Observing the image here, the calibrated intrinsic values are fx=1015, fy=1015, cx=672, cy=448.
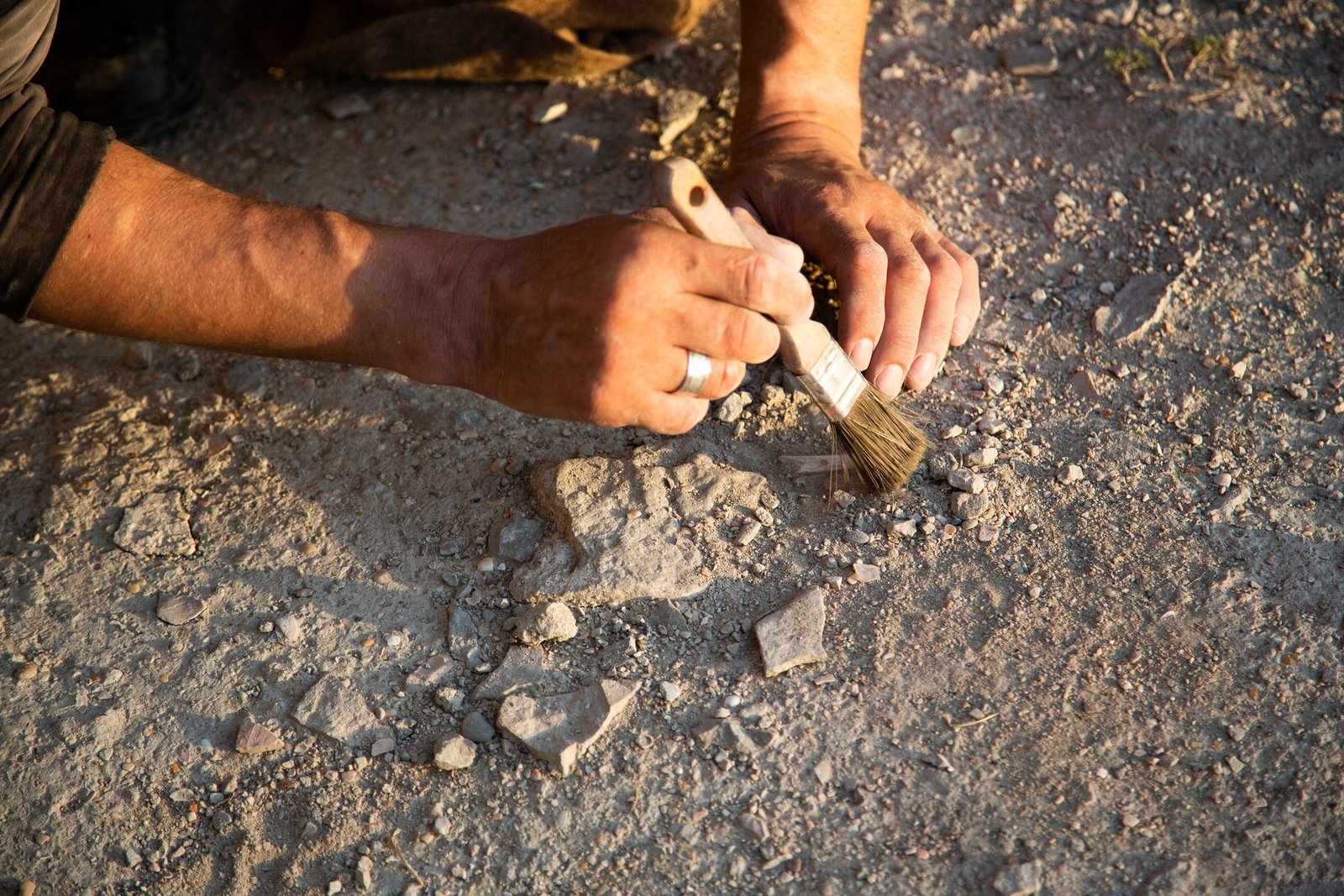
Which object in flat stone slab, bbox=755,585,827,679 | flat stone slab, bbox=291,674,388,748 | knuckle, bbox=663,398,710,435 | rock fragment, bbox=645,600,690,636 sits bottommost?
flat stone slab, bbox=291,674,388,748

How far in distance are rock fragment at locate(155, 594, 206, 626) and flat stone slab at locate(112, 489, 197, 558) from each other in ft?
0.32

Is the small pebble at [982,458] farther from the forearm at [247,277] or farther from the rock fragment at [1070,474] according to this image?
the forearm at [247,277]

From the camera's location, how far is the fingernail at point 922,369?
204 centimetres

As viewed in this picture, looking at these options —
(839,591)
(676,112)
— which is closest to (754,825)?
(839,591)

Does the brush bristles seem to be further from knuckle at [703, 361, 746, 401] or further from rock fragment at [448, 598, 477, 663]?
rock fragment at [448, 598, 477, 663]

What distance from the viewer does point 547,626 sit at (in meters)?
1.87

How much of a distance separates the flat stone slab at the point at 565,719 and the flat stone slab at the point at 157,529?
0.79 meters

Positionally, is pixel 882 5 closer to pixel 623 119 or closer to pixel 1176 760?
pixel 623 119

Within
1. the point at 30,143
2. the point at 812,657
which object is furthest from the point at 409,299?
the point at 812,657

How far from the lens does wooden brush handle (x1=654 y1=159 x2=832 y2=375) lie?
1.50 m

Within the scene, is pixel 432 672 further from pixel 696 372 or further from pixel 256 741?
pixel 696 372

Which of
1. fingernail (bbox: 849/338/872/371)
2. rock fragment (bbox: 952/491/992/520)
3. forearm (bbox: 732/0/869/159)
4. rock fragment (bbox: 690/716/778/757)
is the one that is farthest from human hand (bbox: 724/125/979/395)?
rock fragment (bbox: 690/716/778/757)

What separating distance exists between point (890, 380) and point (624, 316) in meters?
0.61

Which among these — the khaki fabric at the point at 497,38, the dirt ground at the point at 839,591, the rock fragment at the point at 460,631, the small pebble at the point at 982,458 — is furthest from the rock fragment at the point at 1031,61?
the rock fragment at the point at 460,631
